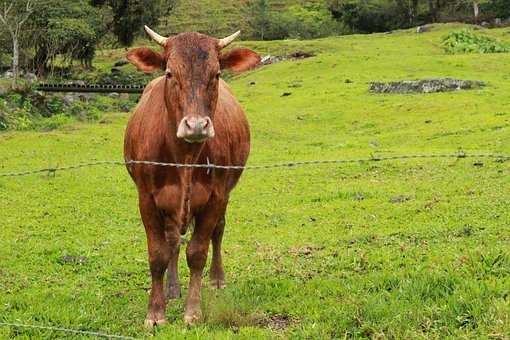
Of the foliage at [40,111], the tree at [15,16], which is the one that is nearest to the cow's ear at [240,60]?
the foliage at [40,111]

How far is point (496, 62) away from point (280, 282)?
3660cm

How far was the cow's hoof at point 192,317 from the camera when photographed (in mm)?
6828

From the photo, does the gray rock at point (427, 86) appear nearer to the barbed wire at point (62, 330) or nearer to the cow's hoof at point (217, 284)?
the cow's hoof at point (217, 284)

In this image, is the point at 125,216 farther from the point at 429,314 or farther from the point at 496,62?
the point at 496,62

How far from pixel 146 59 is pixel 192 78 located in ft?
3.37

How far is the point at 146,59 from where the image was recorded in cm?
706

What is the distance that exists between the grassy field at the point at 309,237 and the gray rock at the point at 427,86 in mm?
3964

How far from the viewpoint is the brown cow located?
6.37 metres

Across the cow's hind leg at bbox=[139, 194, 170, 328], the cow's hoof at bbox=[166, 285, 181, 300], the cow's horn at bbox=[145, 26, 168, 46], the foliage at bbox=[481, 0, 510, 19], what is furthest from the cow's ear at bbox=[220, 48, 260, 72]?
the foliage at bbox=[481, 0, 510, 19]

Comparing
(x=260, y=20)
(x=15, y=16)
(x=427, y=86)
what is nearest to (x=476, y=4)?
(x=260, y=20)

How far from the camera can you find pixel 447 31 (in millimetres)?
60125

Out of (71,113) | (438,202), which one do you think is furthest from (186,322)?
(71,113)

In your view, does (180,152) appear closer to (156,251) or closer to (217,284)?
(156,251)

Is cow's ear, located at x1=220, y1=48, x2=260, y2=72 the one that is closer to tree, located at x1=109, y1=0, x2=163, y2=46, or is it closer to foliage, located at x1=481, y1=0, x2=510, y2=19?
tree, located at x1=109, y1=0, x2=163, y2=46
